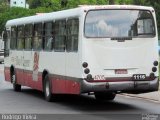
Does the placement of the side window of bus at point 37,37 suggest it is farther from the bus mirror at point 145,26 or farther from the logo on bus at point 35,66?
the bus mirror at point 145,26

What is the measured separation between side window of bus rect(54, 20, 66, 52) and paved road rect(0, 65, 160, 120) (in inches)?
68.0

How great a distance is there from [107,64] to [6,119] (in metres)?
3.49

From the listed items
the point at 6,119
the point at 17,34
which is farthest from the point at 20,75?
the point at 6,119

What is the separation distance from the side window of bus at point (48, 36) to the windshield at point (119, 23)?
286cm

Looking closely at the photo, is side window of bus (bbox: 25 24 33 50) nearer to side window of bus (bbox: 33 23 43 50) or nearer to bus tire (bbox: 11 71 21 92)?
side window of bus (bbox: 33 23 43 50)

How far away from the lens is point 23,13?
309 feet

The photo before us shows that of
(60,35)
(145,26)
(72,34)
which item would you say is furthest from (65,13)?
(145,26)

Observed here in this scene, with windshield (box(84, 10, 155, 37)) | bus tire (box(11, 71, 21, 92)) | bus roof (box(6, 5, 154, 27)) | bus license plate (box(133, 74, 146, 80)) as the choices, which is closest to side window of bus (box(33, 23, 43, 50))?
bus roof (box(6, 5, 154, 27))

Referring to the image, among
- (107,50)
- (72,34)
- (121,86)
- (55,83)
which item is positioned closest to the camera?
(121,86)

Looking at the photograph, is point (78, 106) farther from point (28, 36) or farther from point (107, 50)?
point (28, 36)

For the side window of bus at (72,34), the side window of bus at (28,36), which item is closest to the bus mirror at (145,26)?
the side window of bus at (72,34)

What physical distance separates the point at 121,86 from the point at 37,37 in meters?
5.45

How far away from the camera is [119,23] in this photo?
55.4ft

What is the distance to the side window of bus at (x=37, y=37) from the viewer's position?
2067 cm
